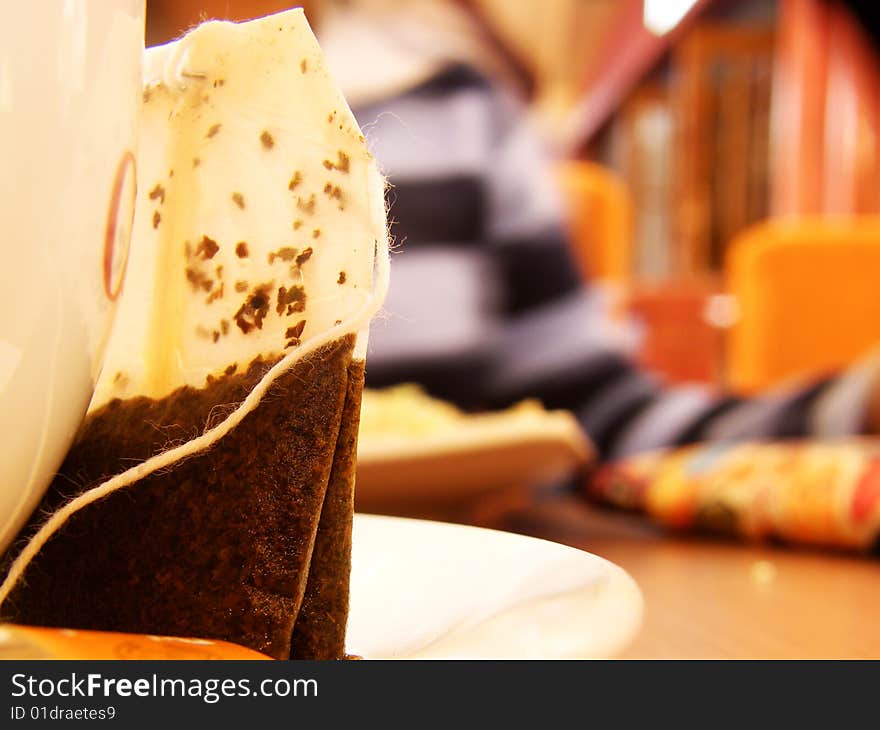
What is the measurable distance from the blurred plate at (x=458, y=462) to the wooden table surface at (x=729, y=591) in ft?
0.16

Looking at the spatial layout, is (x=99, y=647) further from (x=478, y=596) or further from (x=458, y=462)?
(x=458, y=462)

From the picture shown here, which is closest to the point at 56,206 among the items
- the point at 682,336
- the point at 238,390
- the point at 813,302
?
the point at 238,390

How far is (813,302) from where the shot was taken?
1.91 m

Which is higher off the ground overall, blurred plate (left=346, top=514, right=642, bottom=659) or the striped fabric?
the striped fabric

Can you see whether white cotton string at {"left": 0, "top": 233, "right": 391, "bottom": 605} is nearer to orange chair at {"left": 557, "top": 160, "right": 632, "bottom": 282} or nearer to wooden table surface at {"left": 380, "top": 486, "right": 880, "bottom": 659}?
wooden table surface at {"left": 380, "top": 486, "right": 880, "bottom": 659}

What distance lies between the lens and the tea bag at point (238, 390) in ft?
0.61

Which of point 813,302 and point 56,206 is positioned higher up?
point 813,302

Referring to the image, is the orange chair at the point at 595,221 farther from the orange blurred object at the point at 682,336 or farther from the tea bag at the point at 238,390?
the tea bag at the point at 238,390

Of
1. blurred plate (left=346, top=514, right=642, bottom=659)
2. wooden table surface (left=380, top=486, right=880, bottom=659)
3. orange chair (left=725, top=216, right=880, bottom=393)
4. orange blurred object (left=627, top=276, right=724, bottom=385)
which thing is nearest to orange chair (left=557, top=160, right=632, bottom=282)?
orange chair (left=725, top=216, right=880, bottom=393)

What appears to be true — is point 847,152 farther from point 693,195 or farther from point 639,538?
point 639,538

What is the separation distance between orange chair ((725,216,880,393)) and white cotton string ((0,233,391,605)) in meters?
1.83

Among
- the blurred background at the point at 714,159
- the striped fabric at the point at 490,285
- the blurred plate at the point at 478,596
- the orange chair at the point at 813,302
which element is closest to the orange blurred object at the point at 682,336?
the blurred background at the point at 714,159

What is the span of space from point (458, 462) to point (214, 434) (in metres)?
0.36

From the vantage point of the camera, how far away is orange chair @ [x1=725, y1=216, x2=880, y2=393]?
74.4 inches
